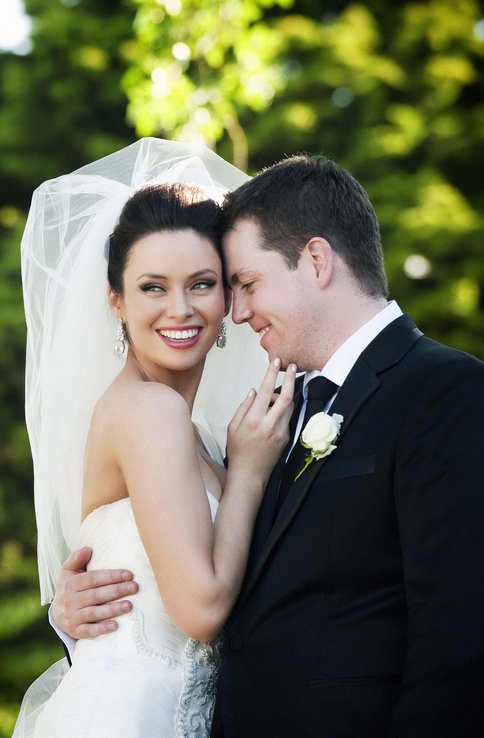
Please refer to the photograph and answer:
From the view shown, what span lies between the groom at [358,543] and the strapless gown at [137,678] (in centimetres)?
8

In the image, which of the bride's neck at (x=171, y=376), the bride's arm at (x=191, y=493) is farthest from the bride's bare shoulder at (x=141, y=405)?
the bride's neck at (x=171, y=376)

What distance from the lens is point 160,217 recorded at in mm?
3609

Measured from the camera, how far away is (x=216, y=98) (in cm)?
627

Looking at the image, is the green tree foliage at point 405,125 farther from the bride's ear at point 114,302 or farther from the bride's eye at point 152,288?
the bride's eye at point 152,288

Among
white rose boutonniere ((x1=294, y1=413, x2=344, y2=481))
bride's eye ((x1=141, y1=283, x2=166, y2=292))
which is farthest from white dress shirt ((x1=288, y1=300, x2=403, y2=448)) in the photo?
bride's eye ((x1=141, y1=283, x2=166, y2=292))

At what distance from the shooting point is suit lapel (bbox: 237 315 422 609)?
115 inches

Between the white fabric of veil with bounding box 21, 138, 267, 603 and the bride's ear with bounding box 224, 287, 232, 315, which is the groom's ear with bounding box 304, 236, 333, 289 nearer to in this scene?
the bride's ear with bounding box 224, 287, 232, 315

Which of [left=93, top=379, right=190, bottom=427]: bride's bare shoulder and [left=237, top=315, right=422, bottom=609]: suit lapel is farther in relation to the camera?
[left=93, top=379, right=190, bottom=427]: bride's bare shoulder

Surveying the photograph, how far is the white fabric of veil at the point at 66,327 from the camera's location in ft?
12.3

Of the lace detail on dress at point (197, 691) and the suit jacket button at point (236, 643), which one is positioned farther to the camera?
the lace detail on dress at point (197, 691)

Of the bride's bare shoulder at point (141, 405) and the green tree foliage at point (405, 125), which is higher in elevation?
the green tree foliage at point (405, 125)

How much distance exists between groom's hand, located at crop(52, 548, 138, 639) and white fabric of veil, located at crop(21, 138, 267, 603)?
0.46 metres

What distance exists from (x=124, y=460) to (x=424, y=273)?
230 inches

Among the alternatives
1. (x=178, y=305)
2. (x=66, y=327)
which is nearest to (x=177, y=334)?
(x=178, y=305)
